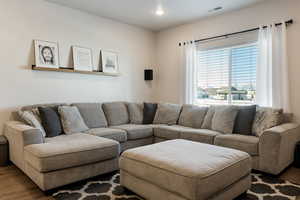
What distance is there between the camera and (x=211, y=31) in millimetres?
4340

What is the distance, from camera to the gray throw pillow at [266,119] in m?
3.02

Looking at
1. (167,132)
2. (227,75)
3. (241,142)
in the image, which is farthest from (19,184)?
(227,75)

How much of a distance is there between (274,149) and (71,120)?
277 cm

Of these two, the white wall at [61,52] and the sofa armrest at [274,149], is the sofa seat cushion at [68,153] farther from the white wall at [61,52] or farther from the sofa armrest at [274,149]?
the sofa armrest at [274,149]

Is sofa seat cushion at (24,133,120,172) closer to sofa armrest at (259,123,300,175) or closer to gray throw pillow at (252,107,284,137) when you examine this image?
sofa armrest at (259,123,300,175)

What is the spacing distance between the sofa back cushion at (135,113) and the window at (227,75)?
1.23 m

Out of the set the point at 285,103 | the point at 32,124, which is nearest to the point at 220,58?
the point at 285,103

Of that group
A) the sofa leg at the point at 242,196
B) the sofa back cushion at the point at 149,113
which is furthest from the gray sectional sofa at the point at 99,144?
the sofa leg at the point at 242,196

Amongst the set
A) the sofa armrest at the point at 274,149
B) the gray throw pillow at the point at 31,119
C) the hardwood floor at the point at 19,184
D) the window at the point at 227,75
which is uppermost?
the window at the point at 227,75

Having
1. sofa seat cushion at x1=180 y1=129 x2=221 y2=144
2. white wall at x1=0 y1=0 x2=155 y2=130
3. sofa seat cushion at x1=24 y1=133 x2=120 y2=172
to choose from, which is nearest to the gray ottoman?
sofa seat cushion at x1=24 y1=133 x2=120 y2=172

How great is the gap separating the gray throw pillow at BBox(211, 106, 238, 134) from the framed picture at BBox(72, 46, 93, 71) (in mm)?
2447

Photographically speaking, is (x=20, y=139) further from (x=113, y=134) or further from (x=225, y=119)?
(x=225, y=119)

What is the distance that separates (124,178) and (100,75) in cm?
257

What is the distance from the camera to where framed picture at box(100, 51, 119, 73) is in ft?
14.2
